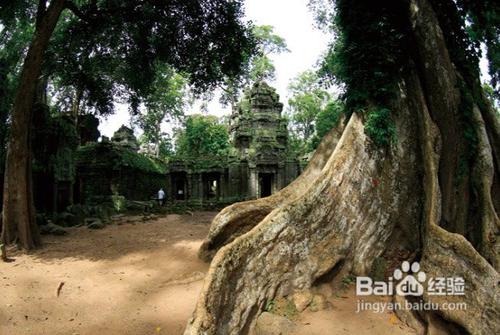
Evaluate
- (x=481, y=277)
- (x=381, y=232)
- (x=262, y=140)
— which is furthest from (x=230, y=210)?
(x=262, y=140)

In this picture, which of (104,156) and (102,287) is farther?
(104,156)

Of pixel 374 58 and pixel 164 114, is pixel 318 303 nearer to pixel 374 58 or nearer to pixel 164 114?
pixel 374 58

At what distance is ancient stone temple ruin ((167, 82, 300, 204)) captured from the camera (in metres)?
21.7

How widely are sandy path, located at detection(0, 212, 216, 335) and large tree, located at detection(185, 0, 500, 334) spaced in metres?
1.00

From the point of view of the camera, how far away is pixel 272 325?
12.6 ft

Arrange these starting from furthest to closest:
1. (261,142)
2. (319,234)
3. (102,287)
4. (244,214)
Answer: (261,142) < (244,214) < (102,287) < (319,234)

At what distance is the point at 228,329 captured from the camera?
348cm

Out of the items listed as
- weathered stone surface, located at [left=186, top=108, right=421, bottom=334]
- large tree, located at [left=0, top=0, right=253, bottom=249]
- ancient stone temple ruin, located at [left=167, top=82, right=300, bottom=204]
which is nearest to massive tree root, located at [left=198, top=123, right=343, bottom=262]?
weathered stone surface, located at [left=186, top=108, right=421, bottom=334]

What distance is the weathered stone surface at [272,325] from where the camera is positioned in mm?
3766

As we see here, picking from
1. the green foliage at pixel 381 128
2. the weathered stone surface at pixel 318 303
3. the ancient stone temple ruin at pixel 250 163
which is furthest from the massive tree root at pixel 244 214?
the ancient stone temple ruin at pixel 250 163

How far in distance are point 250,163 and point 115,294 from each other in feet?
55.9

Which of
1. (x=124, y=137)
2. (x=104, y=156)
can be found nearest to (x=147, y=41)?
(x=104, y=156)

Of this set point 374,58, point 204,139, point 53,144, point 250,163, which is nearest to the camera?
point 374,58

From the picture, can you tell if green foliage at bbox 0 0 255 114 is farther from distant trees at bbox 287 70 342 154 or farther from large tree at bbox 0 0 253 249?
distant trees at bbox 287 70 342 154
